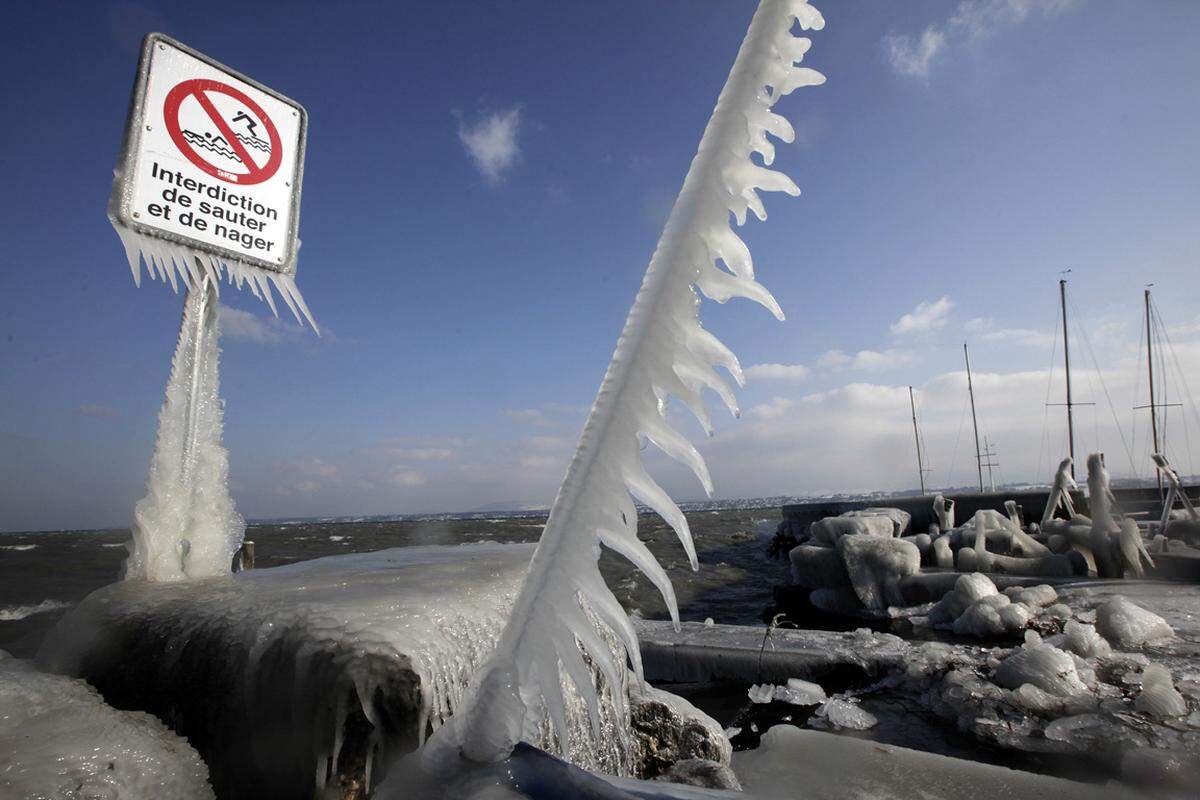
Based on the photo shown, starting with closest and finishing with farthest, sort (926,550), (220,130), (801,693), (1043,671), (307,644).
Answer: (307,644)
(220,130)
(1043,671)
(801,693)
(926,550)

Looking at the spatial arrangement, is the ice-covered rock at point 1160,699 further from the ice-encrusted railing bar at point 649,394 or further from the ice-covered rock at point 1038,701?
the ice-encrusted railing bar at point 649,394

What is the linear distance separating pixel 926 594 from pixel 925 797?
9464 millimetres

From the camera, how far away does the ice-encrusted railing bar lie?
1295mm

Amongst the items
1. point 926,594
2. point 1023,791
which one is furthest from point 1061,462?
point 1023,791

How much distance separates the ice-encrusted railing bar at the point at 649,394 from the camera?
1295mm

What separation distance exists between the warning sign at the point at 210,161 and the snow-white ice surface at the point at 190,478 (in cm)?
37

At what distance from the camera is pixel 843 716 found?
15.3 feet

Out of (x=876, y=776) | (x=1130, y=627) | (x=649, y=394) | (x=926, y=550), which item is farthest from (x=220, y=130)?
(x=926, y=550)

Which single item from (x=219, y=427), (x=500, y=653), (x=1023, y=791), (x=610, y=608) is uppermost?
(x=219, y=427)

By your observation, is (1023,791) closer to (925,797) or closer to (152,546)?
(925,797)

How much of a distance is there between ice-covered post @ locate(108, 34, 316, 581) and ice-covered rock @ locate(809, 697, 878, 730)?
4742 millimetres

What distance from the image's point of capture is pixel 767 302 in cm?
132

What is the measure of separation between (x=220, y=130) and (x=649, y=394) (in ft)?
11.0

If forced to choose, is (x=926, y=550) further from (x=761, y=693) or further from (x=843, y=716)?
(x=843, y=716)
